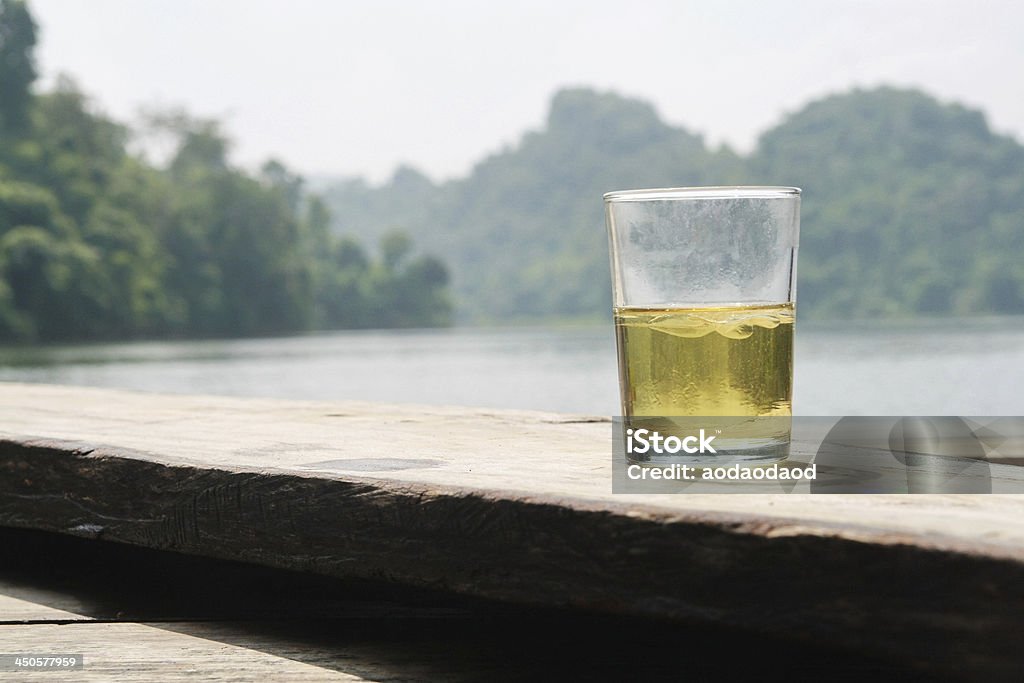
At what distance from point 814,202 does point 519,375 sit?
143ft

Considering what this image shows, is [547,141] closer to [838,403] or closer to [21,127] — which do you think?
[21,127]

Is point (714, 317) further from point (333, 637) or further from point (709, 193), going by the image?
point (333, 637)

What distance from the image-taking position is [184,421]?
162 cm

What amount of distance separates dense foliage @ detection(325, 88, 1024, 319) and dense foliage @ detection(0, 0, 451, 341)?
52.8 feet

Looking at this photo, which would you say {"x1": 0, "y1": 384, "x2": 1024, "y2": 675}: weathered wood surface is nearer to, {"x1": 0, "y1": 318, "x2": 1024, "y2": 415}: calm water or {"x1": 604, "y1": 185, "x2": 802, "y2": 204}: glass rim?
{"x1": 604, "y1": 185, "x2": 802, "y2": 204}: glass rim

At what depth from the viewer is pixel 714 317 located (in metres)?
0.99

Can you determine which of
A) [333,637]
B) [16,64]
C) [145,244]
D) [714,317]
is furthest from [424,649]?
[16,64]

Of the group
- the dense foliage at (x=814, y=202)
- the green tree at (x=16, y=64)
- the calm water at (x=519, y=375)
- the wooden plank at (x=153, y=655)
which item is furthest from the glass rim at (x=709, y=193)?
the green tree at (x=16, y=64)

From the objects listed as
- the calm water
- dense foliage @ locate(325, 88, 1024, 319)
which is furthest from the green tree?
dense foliage @ locate(325, 88, 1024, 319)

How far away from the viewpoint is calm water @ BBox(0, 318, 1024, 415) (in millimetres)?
14805

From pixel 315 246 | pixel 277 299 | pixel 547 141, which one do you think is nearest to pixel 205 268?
pixel 277 299

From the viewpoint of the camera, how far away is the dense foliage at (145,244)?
116 ft

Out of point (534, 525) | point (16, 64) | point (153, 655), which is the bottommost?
point (153, 655)

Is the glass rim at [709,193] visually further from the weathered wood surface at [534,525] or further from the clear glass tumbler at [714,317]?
the weathered wood surface at [534,525]
